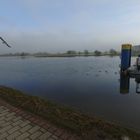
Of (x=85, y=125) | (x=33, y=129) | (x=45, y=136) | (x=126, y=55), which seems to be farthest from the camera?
(x=126, y=55)

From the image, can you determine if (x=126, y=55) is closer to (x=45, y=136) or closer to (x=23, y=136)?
(x=45, y=136)

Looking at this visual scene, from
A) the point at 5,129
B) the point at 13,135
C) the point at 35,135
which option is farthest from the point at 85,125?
the point at 5,129

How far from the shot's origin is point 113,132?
9.68 feet

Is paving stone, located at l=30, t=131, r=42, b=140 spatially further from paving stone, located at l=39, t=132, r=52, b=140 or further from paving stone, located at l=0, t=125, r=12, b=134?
paving stone, located at l=0, t=125, r=12, b=134

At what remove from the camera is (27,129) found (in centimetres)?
294

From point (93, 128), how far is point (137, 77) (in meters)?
10.8

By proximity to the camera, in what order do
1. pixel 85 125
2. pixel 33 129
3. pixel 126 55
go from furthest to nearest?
pixel 126 55 → pixel 85 125 → pixel 33 129

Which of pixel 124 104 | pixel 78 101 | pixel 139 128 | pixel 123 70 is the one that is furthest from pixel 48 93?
pixel 123 70

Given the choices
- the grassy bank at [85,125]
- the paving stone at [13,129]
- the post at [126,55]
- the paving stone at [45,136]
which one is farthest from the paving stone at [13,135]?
the post at [126,55]

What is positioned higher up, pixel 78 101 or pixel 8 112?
pixel 8 112

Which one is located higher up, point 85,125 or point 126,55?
point 126,55

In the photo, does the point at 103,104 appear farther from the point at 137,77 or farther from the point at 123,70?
the point at 123,70

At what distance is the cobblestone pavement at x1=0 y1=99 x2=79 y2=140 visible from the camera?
8.78 ft

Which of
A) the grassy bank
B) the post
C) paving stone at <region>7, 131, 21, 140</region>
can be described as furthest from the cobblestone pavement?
the post
